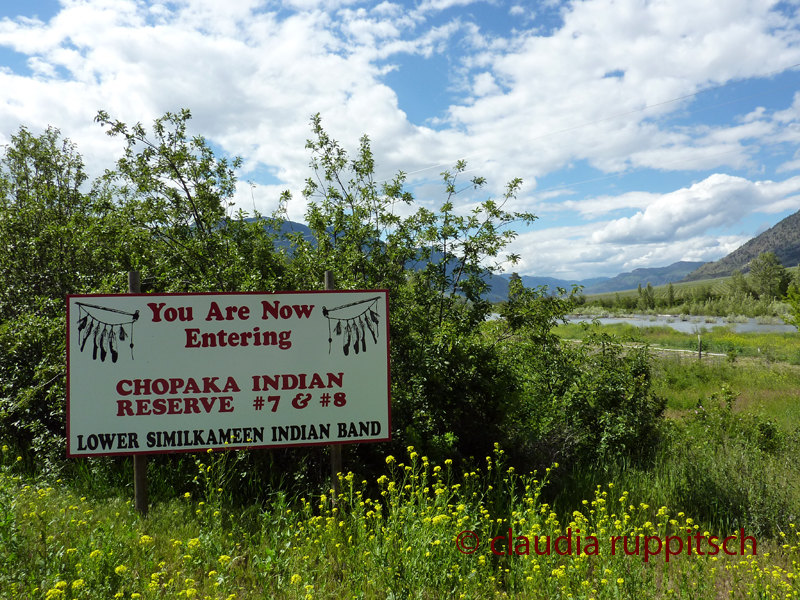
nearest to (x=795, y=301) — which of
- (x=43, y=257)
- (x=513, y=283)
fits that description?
(x=513, y=283)

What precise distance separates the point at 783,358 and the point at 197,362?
84.0 ft

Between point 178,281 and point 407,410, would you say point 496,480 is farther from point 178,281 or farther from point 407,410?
point 178,281

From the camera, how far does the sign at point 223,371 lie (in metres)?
3.86

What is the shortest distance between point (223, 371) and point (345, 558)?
1808 millimetres

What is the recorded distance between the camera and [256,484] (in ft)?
14.7

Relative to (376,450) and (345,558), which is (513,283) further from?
(345,558)

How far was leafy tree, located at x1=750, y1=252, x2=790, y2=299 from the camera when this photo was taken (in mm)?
70506

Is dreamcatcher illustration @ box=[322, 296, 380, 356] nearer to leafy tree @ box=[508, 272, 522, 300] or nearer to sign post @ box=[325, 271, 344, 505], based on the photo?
sign post @ box=[325, 271, 344, 505]

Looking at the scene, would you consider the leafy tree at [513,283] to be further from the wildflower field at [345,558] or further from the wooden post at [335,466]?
the wooden post at [335,466]

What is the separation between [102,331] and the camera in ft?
12.8

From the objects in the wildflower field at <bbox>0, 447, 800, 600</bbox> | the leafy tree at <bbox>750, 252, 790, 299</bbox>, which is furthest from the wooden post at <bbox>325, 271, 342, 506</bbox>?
the leafy tree at <bbox>750, 252, 790, 299</bbox>

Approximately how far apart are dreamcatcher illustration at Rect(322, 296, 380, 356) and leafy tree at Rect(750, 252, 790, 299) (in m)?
82.9

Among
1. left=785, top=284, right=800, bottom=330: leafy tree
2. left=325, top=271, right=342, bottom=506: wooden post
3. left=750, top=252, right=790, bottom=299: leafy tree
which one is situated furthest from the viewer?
left=750, top=252, right=790, bottom=299: leafy tree

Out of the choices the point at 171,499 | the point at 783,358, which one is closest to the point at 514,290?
the point at 171,499
